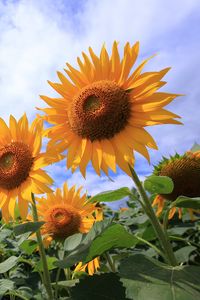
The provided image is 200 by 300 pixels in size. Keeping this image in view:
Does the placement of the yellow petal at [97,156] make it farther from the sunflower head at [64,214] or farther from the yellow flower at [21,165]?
the sunflower head at [64,214]

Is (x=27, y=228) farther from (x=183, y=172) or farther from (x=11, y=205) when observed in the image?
(x=183, y=172)

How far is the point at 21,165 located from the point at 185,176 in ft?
4.19

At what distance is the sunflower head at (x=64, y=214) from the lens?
3609 mm

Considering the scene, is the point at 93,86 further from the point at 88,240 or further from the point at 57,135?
the point at 88,240

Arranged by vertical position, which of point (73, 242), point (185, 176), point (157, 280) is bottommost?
point (157, 280)

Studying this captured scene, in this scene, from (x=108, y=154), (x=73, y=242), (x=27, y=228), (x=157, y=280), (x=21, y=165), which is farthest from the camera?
(x=21, y=165)

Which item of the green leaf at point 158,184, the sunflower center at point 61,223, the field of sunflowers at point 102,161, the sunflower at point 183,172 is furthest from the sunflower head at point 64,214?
the green leaf at point 158,184

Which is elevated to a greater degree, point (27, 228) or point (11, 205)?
point (11, 205)

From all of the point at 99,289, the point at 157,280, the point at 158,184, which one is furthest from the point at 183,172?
the point at 157,280

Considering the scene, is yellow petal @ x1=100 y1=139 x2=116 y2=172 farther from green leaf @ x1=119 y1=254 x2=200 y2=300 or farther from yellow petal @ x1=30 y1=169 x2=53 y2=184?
green leaf @ x1=119 y1=254 x2=200 y2=300

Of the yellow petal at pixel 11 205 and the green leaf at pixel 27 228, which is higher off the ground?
the yellow petal at pixel 11 205

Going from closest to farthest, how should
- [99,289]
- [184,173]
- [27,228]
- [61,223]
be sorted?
[99,289]
[27,228]
[184,173]
[61,223]

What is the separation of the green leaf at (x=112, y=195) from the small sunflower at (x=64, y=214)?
41.5 inches

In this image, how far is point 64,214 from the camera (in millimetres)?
3680
